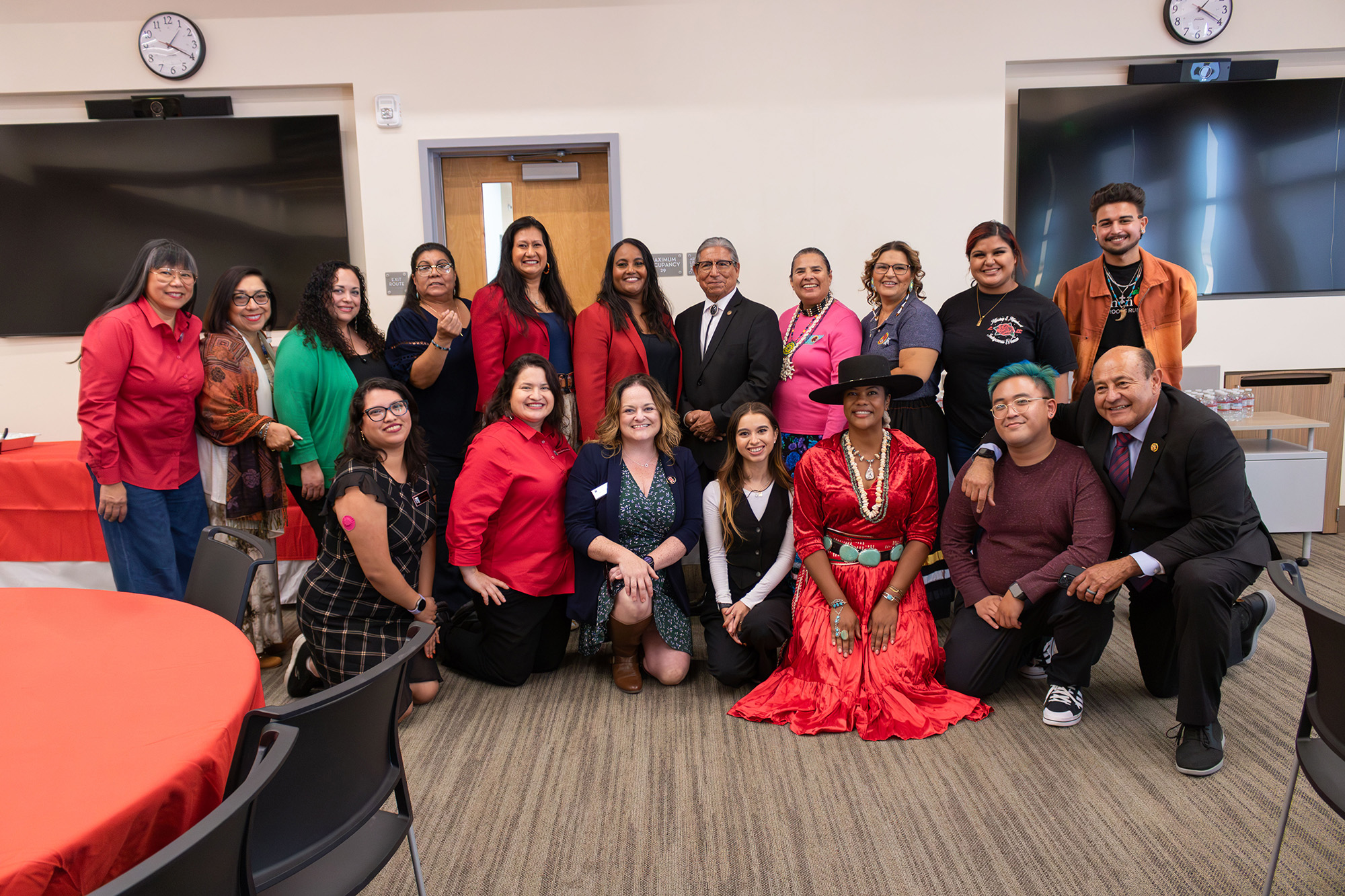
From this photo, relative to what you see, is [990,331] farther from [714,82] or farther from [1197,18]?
[1197,18]

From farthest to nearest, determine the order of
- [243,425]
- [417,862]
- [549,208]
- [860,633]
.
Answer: [549,208], [243,425], [860,633], [417,862]

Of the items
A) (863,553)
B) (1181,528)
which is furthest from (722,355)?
(1181,528)

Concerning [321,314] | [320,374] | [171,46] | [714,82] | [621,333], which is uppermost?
[171,46]

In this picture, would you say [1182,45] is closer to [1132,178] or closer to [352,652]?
[1132,178]

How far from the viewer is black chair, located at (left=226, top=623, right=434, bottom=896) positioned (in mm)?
1179

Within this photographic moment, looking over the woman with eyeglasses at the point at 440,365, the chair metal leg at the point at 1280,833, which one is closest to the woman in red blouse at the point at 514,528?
the woman with eyeglasses at the point at 440,365

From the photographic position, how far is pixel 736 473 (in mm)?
2932

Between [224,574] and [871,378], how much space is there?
6.52ft

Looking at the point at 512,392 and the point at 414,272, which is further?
the point at 414,272

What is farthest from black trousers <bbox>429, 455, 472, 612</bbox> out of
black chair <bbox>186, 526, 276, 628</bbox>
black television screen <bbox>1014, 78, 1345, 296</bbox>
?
black television screen <bbox>1014, 78, 1345, 296</bbox>

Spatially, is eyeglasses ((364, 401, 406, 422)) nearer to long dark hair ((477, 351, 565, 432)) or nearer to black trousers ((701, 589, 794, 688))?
long dark hair ((477, 351, 565, 432))

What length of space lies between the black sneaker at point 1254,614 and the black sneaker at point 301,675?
10.6 ft

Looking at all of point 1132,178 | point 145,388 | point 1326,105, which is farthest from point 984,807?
point 1326,105

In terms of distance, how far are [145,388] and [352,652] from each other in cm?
120
